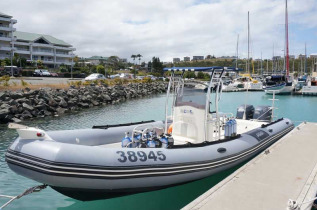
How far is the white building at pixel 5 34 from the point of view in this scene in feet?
181

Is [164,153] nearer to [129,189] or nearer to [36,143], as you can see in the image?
[129,189]

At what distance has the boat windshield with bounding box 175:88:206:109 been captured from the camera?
7227 mm

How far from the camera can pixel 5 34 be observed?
56781 millimetres

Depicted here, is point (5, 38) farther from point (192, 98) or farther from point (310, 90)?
point (192, 98)

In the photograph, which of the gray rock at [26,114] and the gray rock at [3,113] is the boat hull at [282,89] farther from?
the gray rock at [3,113]

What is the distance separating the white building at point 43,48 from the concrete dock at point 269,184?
65854 mm

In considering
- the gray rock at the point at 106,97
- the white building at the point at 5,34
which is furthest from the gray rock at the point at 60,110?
the white building at the point at 5,34

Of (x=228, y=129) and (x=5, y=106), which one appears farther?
(x=5, y=106)

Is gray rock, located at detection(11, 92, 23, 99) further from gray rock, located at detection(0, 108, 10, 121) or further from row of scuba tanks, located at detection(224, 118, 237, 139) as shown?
row of scuba tanks, located at detection(224, 118, 237, 139)

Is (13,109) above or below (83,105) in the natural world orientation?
above

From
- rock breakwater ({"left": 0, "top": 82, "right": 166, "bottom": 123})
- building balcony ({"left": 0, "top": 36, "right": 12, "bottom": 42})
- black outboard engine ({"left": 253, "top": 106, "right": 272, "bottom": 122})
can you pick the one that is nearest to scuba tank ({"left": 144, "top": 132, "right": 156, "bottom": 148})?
black outboard engine ({"left": 253, "top": 106, "right": 272, "bottom": 122})

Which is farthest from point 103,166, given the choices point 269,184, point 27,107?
point 27,107

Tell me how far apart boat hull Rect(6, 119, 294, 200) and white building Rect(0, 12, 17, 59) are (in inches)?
2302

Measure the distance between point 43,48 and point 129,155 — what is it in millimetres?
70886
